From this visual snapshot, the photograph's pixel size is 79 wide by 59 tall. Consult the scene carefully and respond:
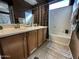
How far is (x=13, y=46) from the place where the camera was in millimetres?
1052

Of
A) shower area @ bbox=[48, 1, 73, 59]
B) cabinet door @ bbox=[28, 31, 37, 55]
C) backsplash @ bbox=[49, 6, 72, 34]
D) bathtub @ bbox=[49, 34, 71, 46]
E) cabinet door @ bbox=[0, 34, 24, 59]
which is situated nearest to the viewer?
cabinet door @ bbox=[0, 34, 24, 59]

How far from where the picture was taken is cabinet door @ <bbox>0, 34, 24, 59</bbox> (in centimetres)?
91

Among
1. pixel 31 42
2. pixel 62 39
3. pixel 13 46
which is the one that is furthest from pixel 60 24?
pixel 13 46

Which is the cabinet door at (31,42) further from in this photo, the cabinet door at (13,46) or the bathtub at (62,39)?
the bathtub at (62,39)

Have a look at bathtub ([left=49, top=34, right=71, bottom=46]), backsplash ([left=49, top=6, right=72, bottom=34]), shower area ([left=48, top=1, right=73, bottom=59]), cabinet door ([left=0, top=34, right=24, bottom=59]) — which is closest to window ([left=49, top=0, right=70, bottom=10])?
shower area ([left=48, top=1, right=73, bottom=59])

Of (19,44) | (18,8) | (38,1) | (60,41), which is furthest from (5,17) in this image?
(60,41)

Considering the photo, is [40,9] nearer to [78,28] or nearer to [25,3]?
[25,3]

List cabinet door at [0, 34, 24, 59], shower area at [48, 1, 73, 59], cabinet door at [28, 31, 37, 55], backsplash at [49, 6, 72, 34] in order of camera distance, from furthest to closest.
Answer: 1. backsplash at [49, 6, 72, 34]
2. shower area at [48, 1, 73, 59]
3. cabinet door at [28, 31, 37, 55]
4. cabinet door at [0, 34, 24, 59]

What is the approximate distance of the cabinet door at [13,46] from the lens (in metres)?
0.91

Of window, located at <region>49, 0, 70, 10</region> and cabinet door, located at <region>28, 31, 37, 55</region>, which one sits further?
window, located at <region>49, 0, 70, 10</region>

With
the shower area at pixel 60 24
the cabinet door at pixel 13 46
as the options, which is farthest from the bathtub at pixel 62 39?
the cabinet door at pixel 13 46

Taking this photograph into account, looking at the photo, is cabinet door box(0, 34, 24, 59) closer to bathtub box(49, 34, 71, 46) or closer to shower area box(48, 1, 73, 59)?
shower area box(48, 1, 73, 59)

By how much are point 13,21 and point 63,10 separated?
97.1 inches

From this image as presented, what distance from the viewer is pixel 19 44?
1191mm
